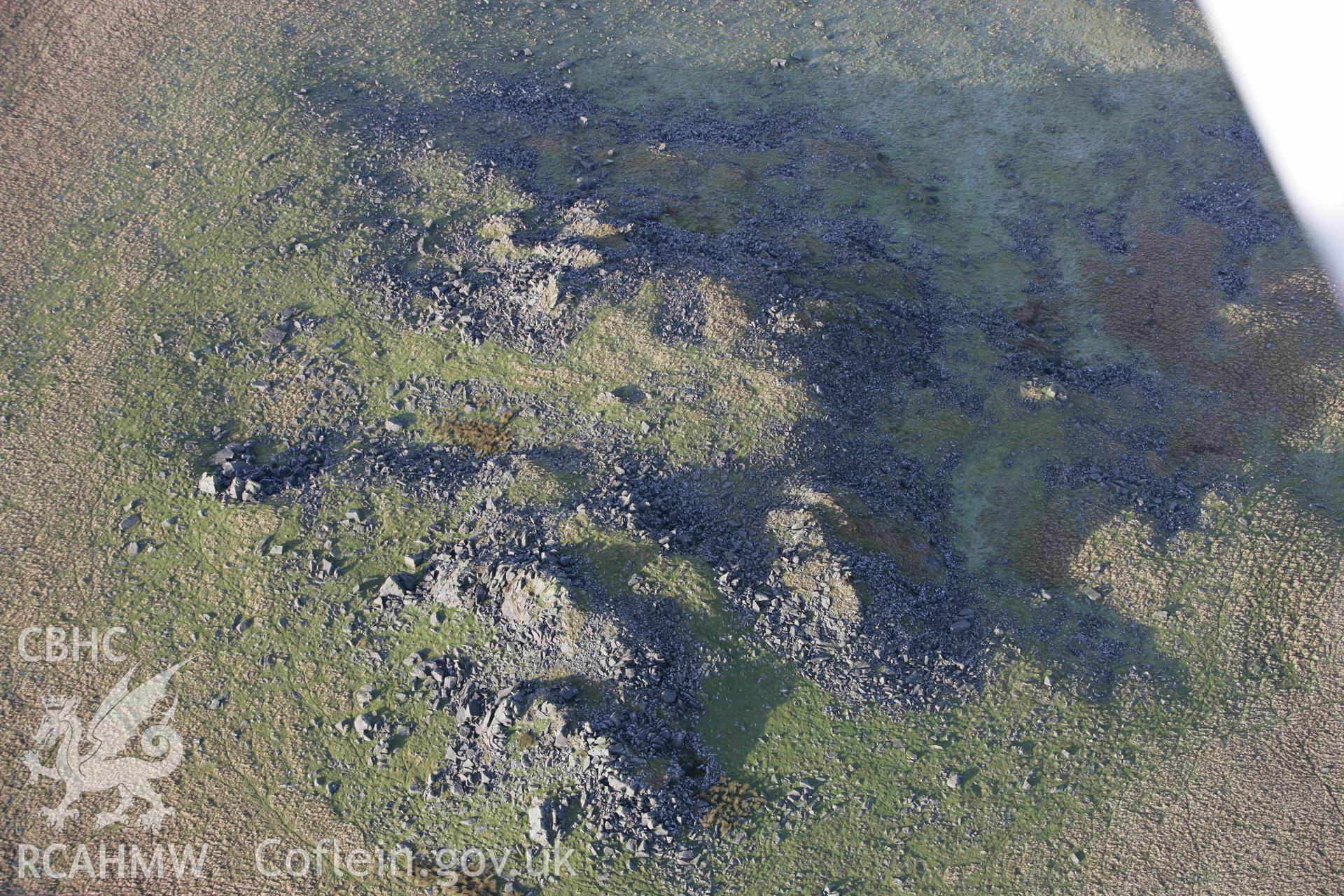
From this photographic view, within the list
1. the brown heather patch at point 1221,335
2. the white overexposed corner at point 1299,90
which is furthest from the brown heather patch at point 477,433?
the white overexposed corner at point 1299,90

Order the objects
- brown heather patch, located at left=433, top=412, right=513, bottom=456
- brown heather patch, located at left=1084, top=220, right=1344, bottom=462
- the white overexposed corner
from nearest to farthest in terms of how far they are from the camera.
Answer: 1. brown heather patch, located at left=433, top=412, right=513, bottom=456
2. brown heather patch, located at left=1084, top=220, right=1344, bottom=462
3. the white overexposed corner

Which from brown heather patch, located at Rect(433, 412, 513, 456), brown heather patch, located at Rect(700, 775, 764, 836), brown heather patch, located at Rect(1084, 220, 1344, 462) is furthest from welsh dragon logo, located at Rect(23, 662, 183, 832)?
brown heather patch, located at Rect(1084, 220, 1344, 462)

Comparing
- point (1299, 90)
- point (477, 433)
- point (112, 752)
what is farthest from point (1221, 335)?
point (112, 752)

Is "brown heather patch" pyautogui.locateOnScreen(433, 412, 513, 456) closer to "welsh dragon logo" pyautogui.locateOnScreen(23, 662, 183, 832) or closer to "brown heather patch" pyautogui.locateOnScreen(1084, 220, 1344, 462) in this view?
"welsh dragon logo" pyautogui.locateOnScreen(23, 662, 183, 832)

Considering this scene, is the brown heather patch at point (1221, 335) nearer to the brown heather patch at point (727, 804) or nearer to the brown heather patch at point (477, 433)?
the brown heather patch at point (727, 804)

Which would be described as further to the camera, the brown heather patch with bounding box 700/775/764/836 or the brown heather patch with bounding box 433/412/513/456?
the brown heather patch with bounding box 433/412/513/456

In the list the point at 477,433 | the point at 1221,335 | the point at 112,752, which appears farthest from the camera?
the point at 1221,335

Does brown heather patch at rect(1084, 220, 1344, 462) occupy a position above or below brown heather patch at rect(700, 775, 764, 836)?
above

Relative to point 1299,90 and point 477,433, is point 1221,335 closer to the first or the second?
point 1299,90
